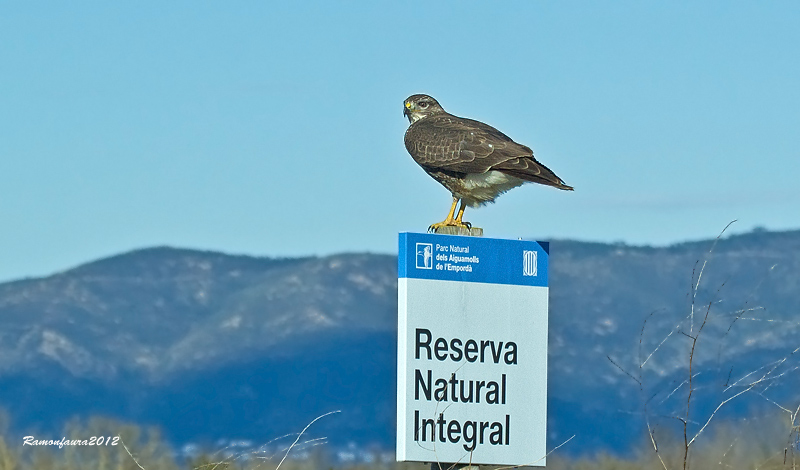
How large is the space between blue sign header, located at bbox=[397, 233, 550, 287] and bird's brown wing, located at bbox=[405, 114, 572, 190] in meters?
0.73

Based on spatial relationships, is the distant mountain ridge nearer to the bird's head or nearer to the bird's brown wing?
the bird's head

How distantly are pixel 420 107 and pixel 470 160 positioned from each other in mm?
832

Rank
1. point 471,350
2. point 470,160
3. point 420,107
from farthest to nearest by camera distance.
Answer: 1. point 420,107
2. point 470,160
3. point 471,350

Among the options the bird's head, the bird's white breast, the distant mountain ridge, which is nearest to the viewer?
the bird's white breast

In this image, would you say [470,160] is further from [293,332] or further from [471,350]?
[293,332]

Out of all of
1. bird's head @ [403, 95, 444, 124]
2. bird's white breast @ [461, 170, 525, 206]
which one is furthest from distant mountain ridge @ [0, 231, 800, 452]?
bird's white breast @ [461, 170, 525, 206]

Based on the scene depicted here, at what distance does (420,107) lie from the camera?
752 centimetres

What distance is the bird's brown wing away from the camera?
6.71 metres

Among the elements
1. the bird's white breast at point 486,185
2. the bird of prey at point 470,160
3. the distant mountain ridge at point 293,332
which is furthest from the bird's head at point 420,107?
the distant mountain ridge at point 293,332

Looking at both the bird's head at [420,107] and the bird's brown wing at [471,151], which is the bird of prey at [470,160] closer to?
the bird's brown wing at [471,151]

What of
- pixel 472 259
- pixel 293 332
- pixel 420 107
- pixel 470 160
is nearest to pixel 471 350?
pixel 472 259

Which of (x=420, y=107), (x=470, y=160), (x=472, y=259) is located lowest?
(x=472, y=259)

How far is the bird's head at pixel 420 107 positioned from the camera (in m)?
7.49

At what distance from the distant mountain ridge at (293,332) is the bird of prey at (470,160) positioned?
384 inches
